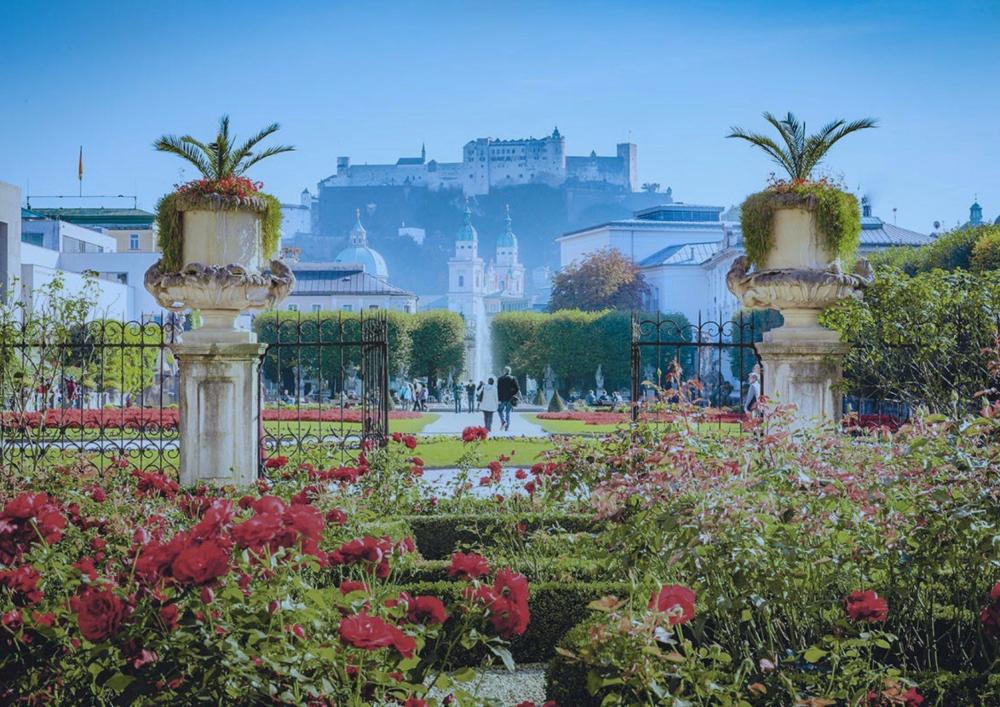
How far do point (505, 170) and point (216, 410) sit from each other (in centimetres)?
14186

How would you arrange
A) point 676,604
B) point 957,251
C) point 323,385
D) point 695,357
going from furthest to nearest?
1. point 695,357
2. point 323,385
3. point 957,251
4. point 676,604

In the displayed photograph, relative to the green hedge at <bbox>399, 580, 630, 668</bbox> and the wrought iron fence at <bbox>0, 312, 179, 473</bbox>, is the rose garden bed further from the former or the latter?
the wrought iron fence at <bbox>0, 312, 179, 473</bbox>

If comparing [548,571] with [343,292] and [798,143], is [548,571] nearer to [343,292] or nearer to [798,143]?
[798,143]

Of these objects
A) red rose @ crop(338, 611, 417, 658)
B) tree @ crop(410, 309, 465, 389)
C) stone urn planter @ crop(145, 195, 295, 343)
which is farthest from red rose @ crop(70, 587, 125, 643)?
tree @ crop(410, 309, 465, 389)

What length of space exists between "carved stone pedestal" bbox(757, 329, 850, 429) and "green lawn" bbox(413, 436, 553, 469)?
6.06m

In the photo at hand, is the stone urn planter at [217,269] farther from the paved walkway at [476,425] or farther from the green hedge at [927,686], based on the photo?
the paved walkway at [476,425]

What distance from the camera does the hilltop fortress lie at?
486 feet

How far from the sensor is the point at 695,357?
4881 centimetres

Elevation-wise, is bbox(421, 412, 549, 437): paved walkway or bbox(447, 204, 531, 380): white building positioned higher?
bbox(447, 204, 531, 380): white building

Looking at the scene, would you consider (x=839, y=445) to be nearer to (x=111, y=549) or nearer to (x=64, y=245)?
(x=111, y=549)

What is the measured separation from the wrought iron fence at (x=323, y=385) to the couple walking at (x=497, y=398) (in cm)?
238

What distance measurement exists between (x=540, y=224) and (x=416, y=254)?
1562 centimetres

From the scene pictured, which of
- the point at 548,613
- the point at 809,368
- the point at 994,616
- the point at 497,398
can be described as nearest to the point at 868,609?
the point at 994,616

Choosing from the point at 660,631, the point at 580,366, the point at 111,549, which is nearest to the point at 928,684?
the point at 660,631
